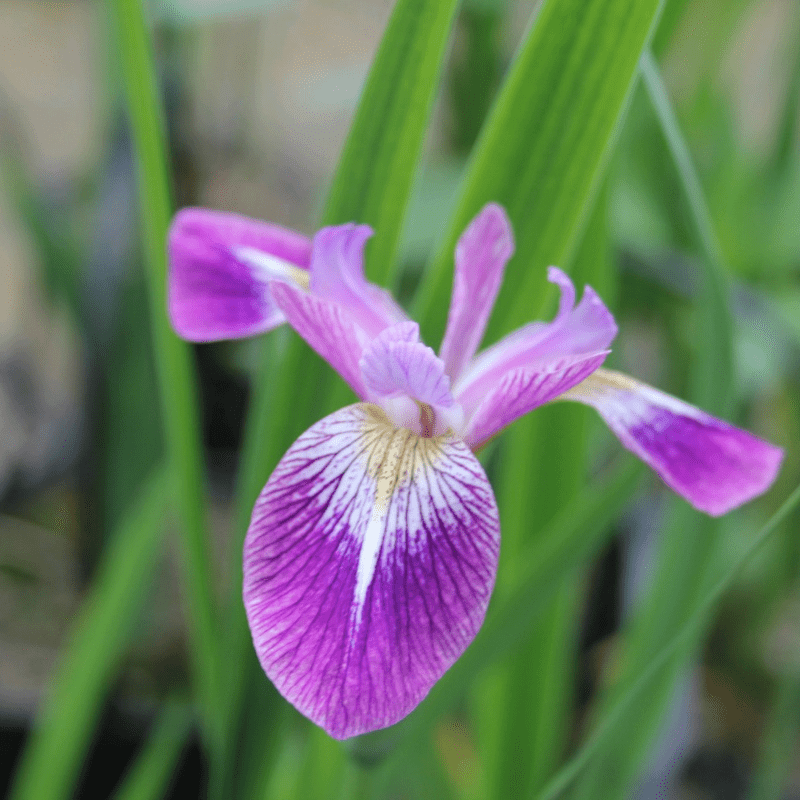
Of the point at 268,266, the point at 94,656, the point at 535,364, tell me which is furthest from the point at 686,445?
the point at 94,656

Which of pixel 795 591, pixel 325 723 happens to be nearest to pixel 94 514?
pixel 325 723

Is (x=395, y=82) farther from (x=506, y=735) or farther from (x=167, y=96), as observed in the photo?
(x=167, y=96)

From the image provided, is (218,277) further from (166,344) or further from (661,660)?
(661,660)

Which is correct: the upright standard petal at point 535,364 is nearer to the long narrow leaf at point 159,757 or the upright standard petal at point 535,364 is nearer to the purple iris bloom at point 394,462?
the purple iris bloom at point 394,462

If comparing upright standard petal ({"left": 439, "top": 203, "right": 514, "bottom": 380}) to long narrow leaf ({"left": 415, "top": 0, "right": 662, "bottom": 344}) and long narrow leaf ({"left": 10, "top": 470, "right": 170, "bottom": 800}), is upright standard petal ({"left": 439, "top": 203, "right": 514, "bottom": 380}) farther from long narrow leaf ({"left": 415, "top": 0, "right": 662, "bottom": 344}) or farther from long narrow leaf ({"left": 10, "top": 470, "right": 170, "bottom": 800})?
long narrow leaf ({"left": 10, "top": 470, "right": 170, "bottom": 800})

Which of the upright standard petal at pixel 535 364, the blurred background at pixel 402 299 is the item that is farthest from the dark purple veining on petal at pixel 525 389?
the blurred background at pixel 402 299
